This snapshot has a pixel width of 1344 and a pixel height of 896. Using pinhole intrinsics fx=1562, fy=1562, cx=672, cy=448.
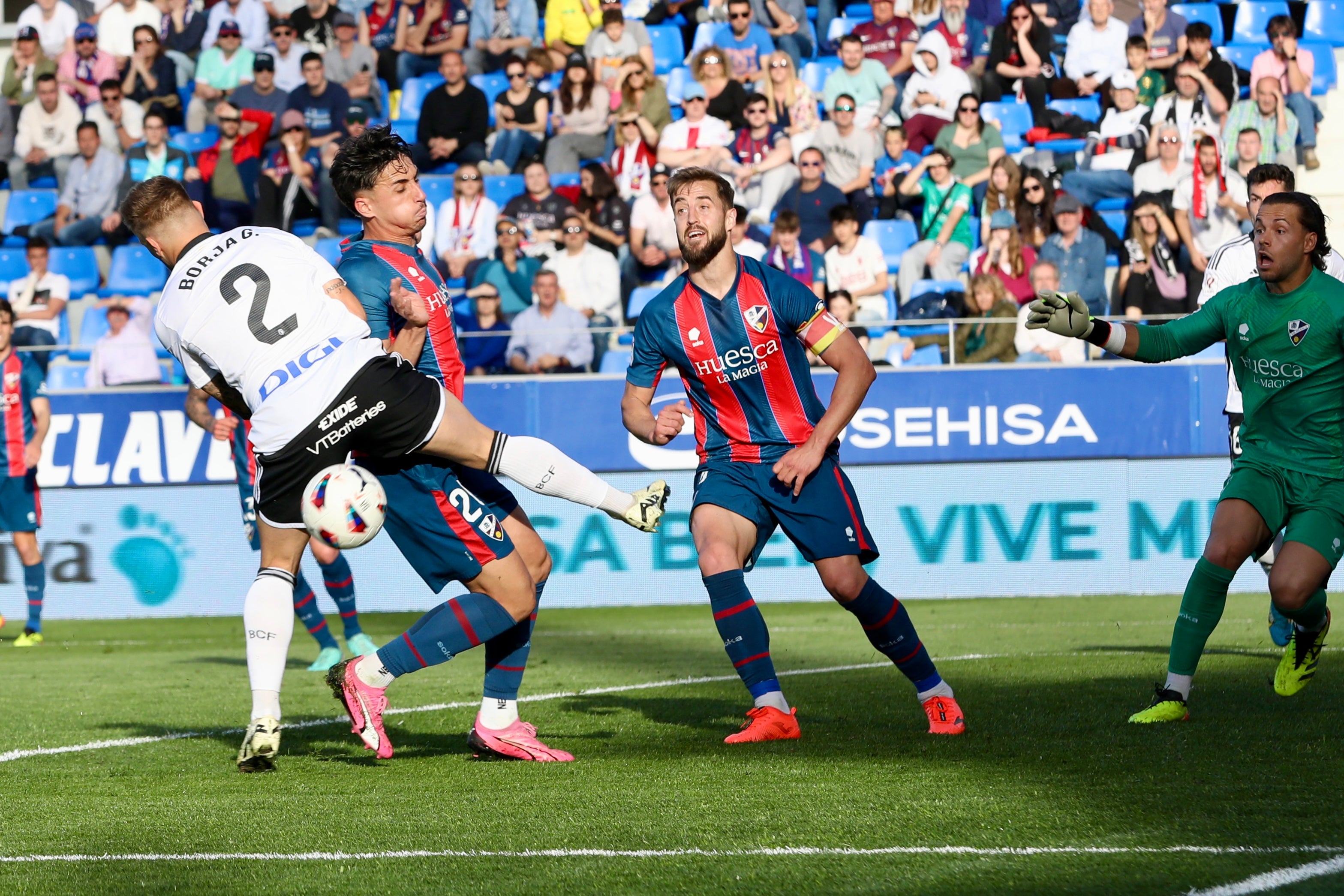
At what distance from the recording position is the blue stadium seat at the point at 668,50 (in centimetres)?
1814

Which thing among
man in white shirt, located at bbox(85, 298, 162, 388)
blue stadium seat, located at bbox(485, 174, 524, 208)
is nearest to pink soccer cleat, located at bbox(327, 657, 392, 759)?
man in white shirt, located at bbox(85, 298, 162, 388)

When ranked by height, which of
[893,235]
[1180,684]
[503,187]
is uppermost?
[503,187]

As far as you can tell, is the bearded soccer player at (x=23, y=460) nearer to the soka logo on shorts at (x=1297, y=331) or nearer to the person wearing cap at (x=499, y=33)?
the person wearing cap at (x=499, y=33)

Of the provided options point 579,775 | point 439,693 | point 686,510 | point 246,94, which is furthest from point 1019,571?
point 246,94

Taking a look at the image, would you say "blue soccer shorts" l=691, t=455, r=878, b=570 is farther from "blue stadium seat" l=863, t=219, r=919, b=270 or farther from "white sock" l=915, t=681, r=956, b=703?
"blue stadium seat" l=863, t=219, r=919, b=270

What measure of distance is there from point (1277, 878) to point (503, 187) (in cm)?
1410

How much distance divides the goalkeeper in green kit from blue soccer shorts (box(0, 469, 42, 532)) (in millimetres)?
8929

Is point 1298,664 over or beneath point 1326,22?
beneath

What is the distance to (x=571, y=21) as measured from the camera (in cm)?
1802

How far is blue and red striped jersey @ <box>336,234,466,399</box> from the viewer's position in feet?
18.3

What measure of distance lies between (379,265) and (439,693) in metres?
2.90

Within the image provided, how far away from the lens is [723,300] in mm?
6012

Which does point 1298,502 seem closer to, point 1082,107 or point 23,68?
point 1082,107

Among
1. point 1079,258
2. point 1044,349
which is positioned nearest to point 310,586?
point 1044,349
